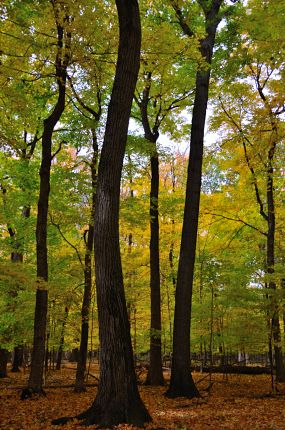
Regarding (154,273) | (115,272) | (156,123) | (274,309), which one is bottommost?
(274,309)

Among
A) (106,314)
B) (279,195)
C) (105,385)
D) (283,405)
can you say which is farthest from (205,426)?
(279,195)

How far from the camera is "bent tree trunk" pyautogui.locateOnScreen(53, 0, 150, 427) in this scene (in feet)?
17.0

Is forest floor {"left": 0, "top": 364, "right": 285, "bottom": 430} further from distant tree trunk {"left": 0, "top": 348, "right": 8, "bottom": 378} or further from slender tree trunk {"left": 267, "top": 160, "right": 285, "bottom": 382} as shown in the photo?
distant tree trunk {"left": 0, "top": 348, "right": 8, "bottom": 378}

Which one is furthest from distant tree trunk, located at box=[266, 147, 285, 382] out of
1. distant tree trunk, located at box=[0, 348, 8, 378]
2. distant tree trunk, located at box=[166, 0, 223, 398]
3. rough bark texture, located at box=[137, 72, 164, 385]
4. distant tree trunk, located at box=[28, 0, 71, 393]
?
distant tree trunk, located at box=[0, 348, 8, 378]

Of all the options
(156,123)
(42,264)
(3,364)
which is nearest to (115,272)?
(42,264)

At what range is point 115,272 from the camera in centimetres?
543

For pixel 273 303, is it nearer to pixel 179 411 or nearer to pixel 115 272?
pixel 179 411

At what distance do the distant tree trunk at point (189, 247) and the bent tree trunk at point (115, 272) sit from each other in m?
3.01

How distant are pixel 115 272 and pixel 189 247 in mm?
4461

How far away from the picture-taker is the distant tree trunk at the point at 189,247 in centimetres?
879

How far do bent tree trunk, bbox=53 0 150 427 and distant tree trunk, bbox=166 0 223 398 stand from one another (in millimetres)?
3009

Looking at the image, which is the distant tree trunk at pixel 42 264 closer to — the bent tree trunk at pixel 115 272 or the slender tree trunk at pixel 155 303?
the bent tree trunk at pixel 115 272

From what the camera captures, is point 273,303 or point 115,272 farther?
point 273,303

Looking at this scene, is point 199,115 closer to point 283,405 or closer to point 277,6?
point 277,6
